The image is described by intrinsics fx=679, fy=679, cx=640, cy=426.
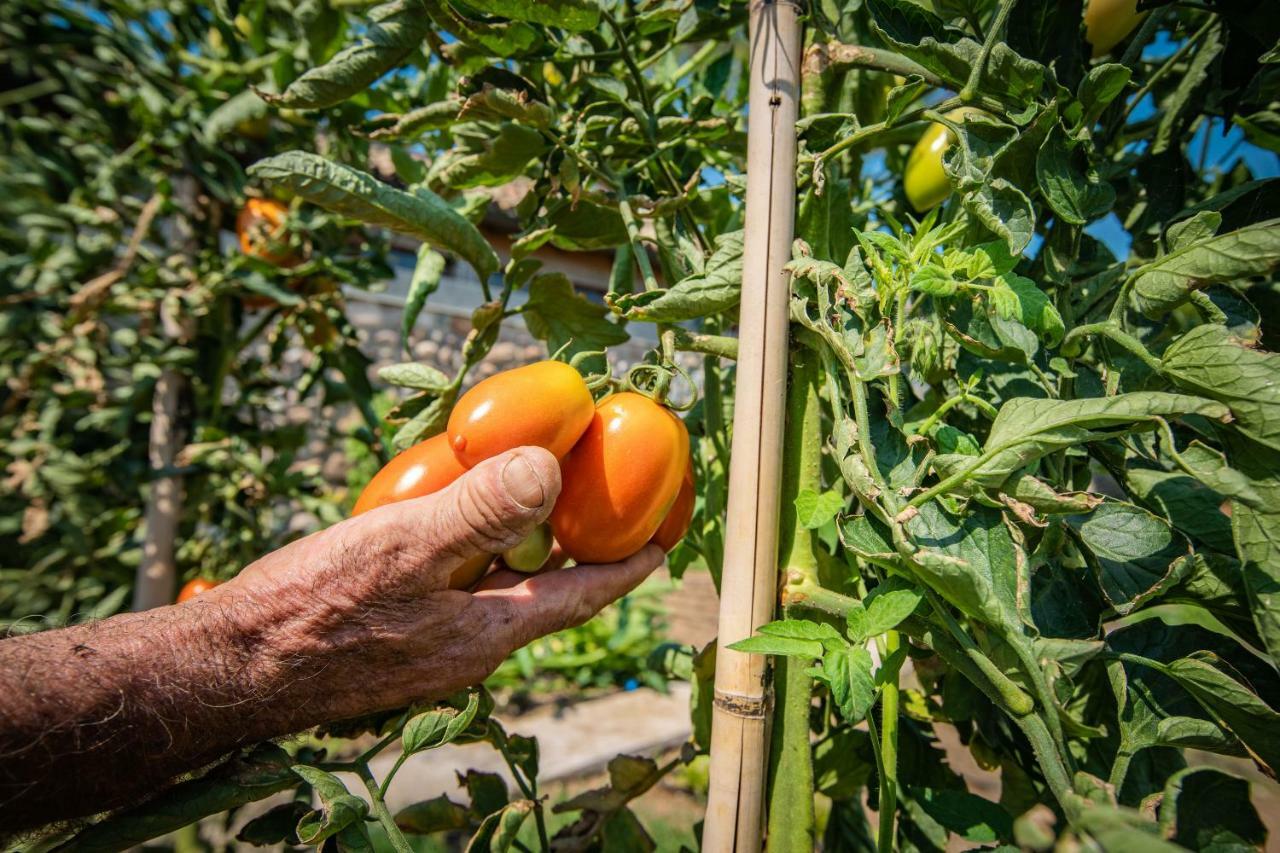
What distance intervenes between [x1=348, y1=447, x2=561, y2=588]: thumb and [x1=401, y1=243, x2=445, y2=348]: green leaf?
0.26 meters

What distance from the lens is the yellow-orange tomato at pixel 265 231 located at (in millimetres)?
1354

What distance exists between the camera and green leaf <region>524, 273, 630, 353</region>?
2.51ft

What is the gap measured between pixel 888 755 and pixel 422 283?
67 centimetres

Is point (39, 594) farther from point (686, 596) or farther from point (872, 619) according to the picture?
point (686, 596)

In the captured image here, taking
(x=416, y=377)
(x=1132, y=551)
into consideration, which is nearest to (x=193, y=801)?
(x=416, y=377)

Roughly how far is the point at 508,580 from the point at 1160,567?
1.90 feet

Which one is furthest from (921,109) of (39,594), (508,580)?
(39,594)

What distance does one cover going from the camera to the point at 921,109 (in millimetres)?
550

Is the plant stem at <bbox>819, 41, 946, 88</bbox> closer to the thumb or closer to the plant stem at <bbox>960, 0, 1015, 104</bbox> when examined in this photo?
the plant stem at <bbox>960, 0, 1015, 104</bbox>

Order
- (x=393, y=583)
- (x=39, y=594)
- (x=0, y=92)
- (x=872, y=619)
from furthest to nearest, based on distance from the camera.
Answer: (x=0, y=92) < (x=39, y=594) < (x=393, y=583) < (x=872, y=619)

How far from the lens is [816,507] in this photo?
0.53m

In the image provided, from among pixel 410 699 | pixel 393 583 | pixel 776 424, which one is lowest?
pixel 410 699

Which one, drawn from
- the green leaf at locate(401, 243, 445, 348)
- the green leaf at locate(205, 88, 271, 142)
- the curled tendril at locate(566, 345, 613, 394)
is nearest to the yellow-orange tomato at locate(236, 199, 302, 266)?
the green leaf at locate(205, 88, 271, 142)

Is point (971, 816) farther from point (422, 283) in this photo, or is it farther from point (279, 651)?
point (422, 283)
